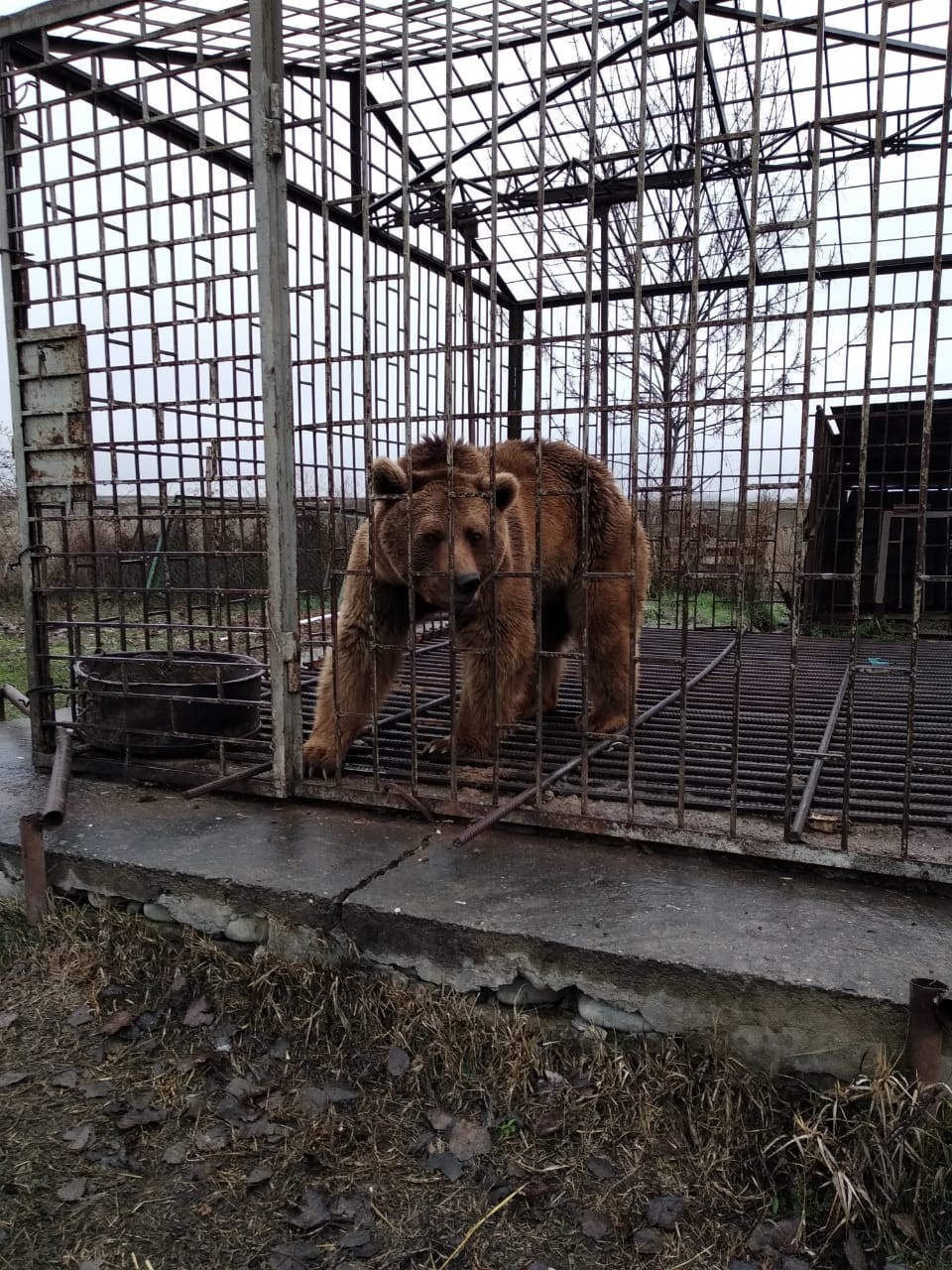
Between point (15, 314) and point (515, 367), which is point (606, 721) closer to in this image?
point (15, 314)

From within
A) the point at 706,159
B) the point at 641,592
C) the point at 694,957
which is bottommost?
the point at 694,957

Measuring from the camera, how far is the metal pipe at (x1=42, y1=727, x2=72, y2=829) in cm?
341

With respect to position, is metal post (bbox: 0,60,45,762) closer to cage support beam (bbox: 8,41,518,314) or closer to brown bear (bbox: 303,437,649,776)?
cage support beam (bbox: 8,41,518,314)

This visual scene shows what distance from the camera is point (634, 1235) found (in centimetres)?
204

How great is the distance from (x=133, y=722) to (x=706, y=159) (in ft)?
22.0

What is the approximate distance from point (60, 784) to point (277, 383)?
6.25ft

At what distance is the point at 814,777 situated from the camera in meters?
3.63

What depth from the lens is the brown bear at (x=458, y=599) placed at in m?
3.76

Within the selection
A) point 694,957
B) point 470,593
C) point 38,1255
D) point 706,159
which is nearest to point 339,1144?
point 38,1255

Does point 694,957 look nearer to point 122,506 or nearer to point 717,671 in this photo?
point 122,506

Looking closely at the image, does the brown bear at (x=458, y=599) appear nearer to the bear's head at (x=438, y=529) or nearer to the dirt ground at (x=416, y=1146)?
the bear's head at (x=438, y=529)

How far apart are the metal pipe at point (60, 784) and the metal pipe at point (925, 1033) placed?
300 cm

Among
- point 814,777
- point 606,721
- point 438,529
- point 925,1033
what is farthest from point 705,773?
point 925,1033

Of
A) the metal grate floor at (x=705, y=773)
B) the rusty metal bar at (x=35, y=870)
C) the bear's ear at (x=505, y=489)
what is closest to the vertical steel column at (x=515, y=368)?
the metal grate floor at (x=705, y=773)
